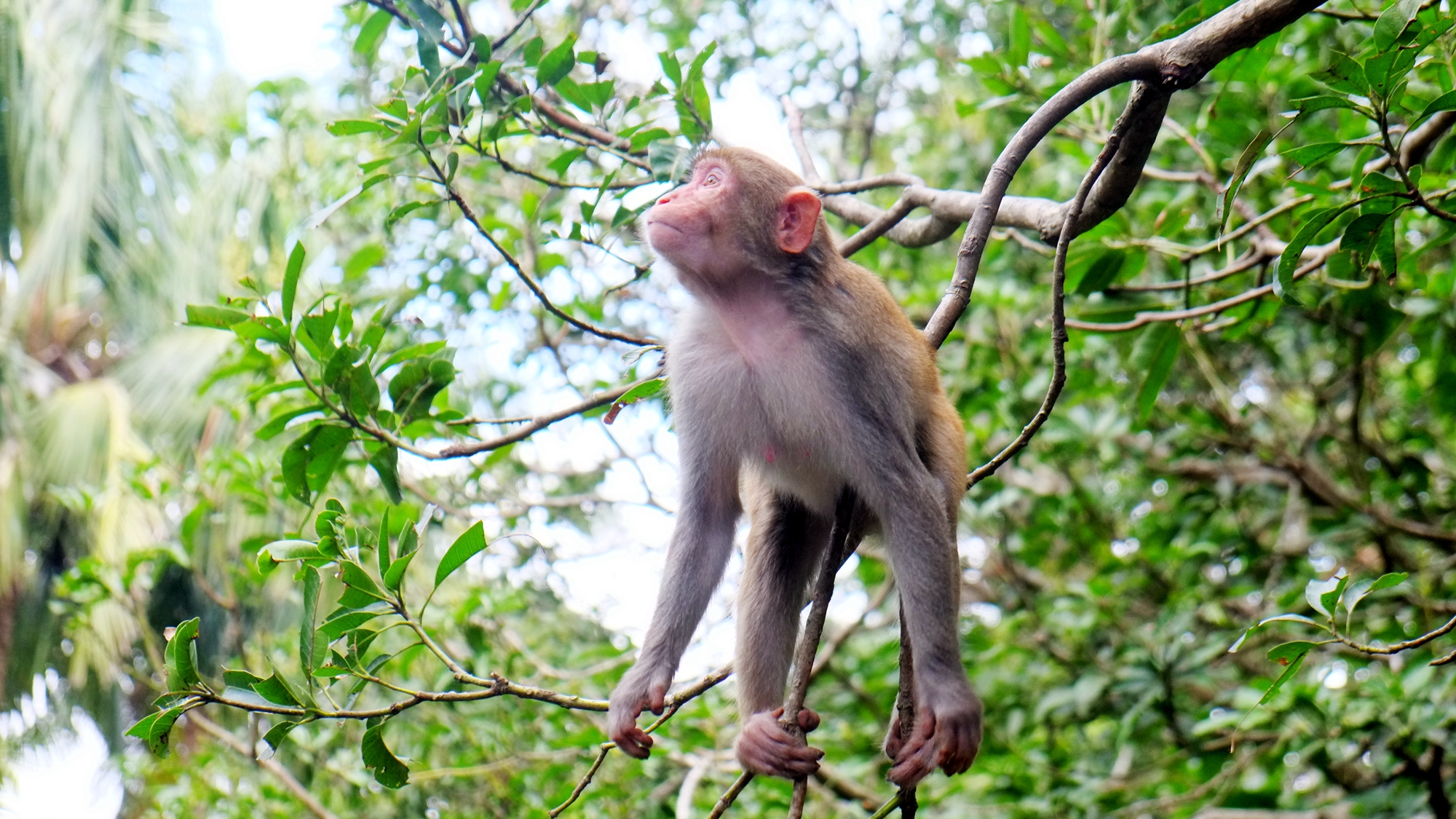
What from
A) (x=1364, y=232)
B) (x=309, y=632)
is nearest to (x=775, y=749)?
(x=309, y=632)

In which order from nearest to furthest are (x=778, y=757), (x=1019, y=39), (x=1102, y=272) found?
1. (x=778, y=757)
2. (x=1102, y=272)
3. (x=1019, y=39)

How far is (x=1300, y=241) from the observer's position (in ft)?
9.16

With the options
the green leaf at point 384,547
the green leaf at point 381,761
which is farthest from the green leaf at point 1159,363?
the green leaf at point 381,761

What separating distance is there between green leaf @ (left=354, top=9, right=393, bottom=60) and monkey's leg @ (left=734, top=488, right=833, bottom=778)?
217cm

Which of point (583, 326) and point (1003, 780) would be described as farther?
point (1003, 780)

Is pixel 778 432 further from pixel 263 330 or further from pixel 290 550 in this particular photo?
pixel 263 330

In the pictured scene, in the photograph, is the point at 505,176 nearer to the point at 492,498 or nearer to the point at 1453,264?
the point at 492,498

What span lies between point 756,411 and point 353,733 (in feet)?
15.5

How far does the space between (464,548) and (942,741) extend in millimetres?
1287

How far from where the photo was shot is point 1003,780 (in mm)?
5766

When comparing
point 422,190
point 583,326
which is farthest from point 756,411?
point 422,190

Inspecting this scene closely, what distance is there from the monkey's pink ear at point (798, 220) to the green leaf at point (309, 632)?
5.43ft

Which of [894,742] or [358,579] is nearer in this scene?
[358,579]

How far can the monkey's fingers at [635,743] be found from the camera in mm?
2928
